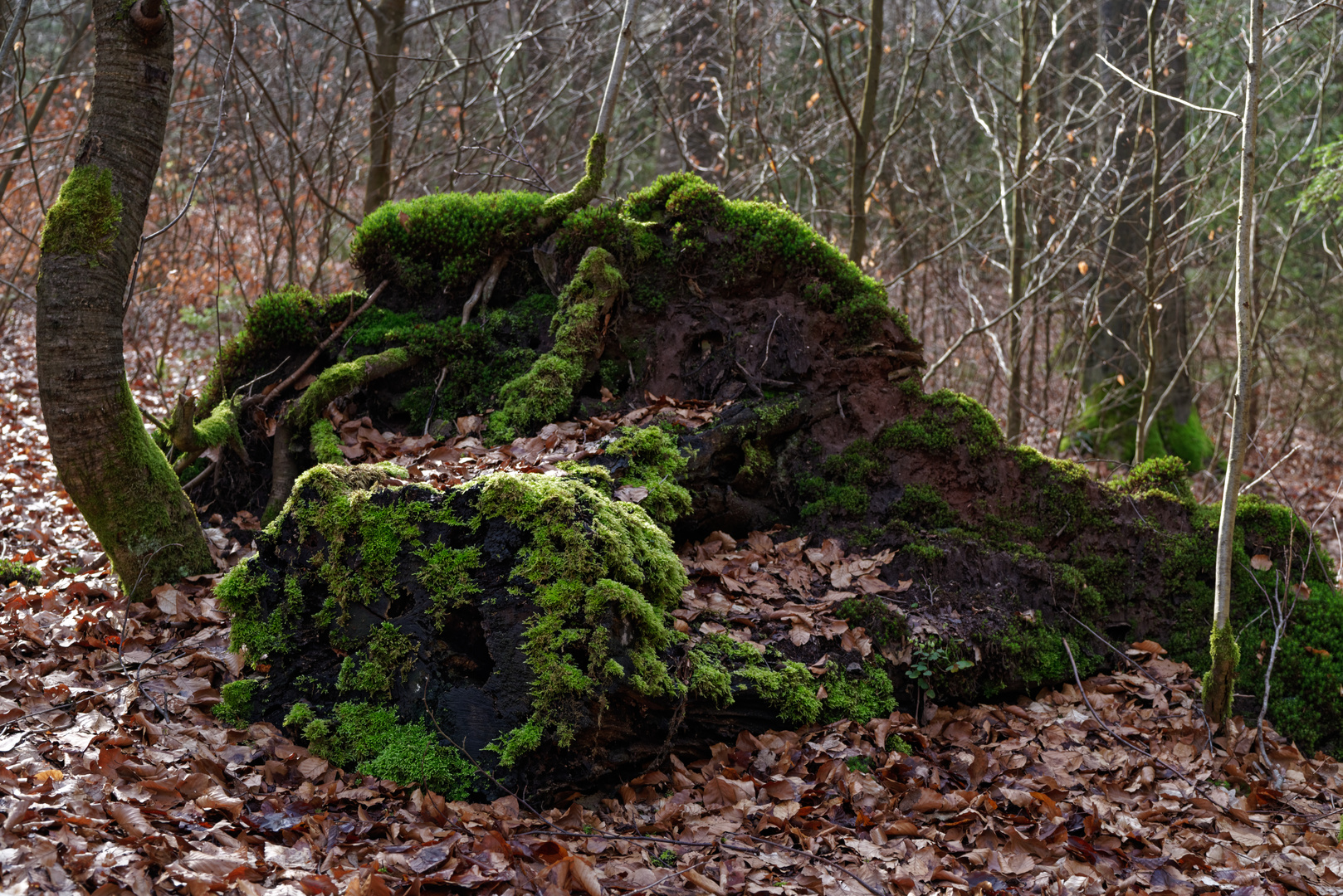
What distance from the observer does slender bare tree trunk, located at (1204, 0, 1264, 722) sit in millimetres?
4047

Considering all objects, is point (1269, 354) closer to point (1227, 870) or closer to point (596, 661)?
point (1227, 870)

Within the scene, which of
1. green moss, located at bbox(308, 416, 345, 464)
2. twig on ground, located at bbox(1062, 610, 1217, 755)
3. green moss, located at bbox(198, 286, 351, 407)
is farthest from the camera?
green moss, located at bbox(198, 286, 351, 407)

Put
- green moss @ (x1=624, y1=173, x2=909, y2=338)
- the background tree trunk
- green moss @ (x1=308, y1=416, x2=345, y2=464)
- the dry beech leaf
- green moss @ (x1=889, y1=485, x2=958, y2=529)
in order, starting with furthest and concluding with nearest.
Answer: the background tree trunk
green moss @ (x1=624, y1=173, x2=909, y2=338)
green moss @ (x1=889, y1=485, x2=958, y2=529)
green moss @ (x1=308, y1=416, x2=345, y2=464)
the dry beech leaf

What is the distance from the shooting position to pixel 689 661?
396cm

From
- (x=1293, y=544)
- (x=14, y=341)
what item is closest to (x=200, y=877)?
(x=1293, y=544)

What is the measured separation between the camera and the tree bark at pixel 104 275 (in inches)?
168

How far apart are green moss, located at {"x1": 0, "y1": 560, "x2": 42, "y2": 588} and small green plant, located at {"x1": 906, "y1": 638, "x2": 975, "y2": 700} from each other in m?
5.01

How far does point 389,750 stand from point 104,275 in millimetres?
2825

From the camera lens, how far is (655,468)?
16.3ft

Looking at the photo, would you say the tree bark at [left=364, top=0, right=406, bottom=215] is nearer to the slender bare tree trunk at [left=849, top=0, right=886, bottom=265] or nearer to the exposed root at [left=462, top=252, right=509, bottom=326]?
the exposed root at [left=462, top=252, right=509, bottom=326]

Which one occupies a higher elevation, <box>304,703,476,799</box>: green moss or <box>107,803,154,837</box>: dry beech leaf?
<box>304,703,476,799</box>: green moss

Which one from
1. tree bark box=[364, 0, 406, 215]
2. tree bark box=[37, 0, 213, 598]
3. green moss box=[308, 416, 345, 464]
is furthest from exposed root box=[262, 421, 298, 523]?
tree bark box=[364, 0, 406, 215]

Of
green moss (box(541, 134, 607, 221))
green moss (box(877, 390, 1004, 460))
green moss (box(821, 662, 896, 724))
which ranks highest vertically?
green moss (box(541, 134, 607, 221))

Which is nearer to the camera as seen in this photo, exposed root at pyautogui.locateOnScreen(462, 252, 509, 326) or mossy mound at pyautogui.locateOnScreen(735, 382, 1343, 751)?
mossy mound at pyautogui.locateOnScreen(735, 382, 1343, 751)
